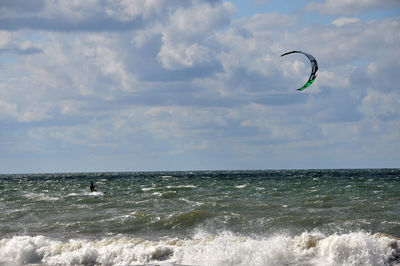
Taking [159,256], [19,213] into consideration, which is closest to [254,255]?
[159,256]

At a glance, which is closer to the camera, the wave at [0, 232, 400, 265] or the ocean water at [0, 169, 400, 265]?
the wave at [0, 232, 400, 265]

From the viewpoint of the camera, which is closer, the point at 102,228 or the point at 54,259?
the point at 54,259

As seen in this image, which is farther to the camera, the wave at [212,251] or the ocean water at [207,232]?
the ocean water at [207,232]

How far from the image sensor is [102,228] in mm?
22781

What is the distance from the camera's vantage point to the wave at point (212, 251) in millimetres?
16281

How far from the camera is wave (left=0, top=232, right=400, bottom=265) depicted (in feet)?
53.4

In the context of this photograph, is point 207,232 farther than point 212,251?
Yes

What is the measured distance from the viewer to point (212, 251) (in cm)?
1728

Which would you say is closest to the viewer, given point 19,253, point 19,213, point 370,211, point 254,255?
point 254,255

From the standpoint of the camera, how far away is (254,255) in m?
16.7

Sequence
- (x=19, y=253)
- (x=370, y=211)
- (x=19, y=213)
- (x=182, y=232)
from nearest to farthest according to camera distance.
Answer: (x=19, y=253), (x=182, y=232), (x=370, y=211), (x=19, y=213)

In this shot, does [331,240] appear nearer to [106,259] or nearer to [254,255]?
[254,255]

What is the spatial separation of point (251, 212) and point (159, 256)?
30.5ft

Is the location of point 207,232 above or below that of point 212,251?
above
